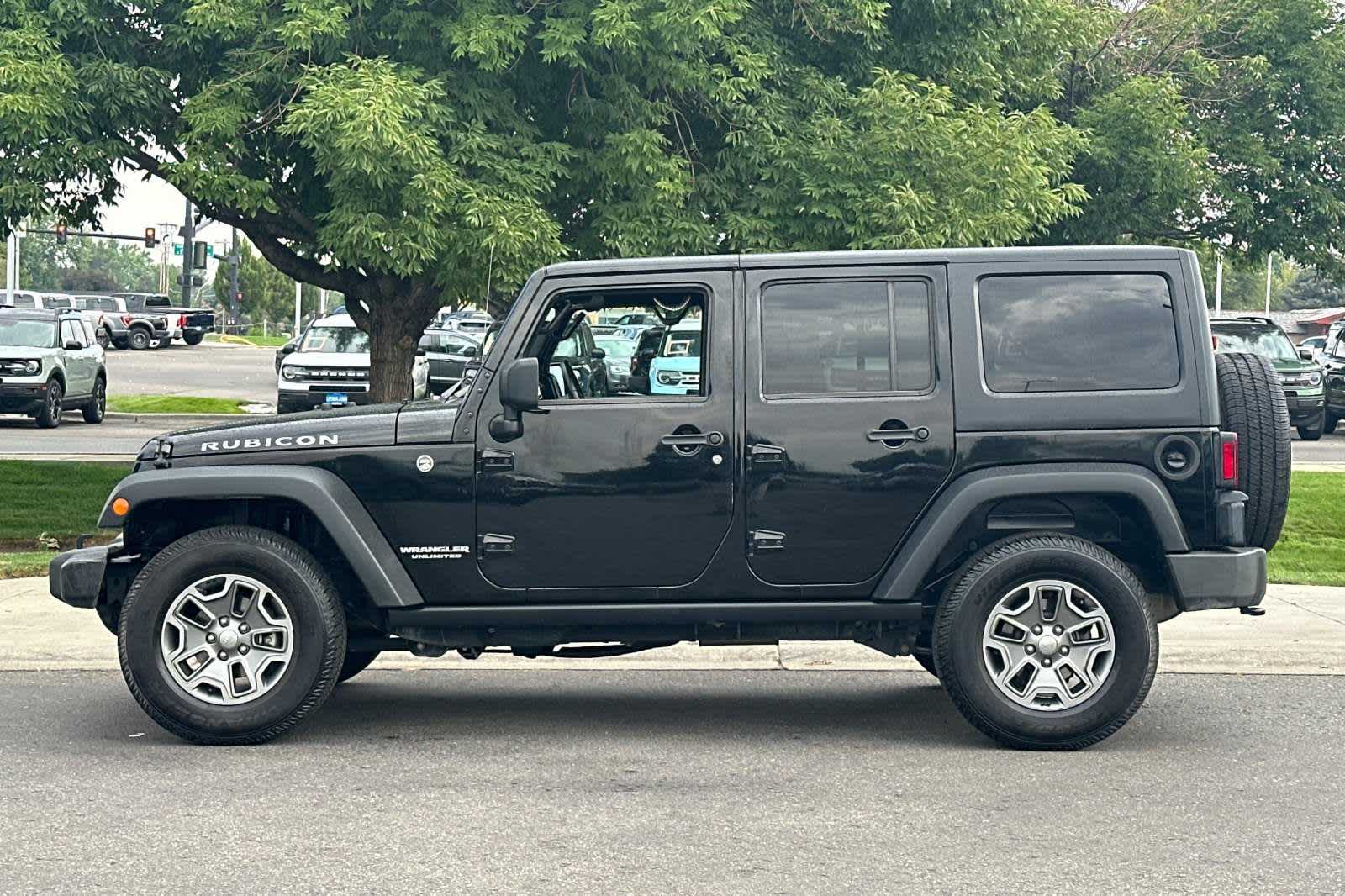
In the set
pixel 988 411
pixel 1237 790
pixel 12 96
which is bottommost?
pixel 1237 790

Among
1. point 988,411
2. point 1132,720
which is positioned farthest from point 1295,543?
point 988,411

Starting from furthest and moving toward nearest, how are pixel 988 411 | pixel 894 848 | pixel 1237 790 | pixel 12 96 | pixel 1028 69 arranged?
pixel 1028 69 → pixel 12 96 → pixel 988 411 → pixel 1237 790 → pixel 894 848

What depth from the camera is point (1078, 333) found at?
7203mm

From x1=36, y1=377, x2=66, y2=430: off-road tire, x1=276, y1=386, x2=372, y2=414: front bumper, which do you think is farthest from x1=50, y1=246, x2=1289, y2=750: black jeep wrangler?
x1=36, y1=377, x2=66, y2=430: off-road tire

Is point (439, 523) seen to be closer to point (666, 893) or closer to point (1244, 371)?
point (666, 893)

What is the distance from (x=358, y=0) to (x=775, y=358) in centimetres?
825

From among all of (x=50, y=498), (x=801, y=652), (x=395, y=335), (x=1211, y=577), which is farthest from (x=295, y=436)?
(x=395, y=335)

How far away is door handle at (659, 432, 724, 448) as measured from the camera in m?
7.11

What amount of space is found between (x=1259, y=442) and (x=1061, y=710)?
1368mm

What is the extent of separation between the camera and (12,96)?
13859 millimetres

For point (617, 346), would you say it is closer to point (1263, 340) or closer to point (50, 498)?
point (50, 498)

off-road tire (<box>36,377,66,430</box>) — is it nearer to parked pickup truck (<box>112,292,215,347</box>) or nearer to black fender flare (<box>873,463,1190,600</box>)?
black fender flare (<box>873,463,1190,600</box>)

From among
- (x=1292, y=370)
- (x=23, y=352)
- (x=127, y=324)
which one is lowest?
(x=1292, y=370)

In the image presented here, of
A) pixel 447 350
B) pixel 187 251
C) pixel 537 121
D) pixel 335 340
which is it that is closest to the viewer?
pixel 537 121
